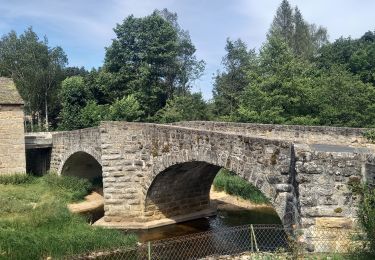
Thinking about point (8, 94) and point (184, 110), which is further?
point (184, 110)

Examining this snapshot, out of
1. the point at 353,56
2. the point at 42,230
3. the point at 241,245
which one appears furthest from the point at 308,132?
the point at 353,56

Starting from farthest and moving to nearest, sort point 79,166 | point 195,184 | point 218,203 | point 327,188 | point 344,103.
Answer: point 79,166
point 344,103
point 218,203
point 195,184
point 327,188

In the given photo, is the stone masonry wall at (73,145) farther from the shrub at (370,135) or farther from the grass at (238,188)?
the shrub at (370,135)

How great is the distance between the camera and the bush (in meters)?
27.0

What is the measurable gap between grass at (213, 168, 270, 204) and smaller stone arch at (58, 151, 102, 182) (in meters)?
8.90

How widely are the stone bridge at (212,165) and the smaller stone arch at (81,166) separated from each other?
14 centimetres

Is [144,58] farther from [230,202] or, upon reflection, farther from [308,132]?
[308,132]

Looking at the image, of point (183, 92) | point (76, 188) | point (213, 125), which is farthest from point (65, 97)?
point (213, 125)

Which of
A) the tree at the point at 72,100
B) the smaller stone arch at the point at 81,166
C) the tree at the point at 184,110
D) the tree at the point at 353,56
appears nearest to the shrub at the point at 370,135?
the smaller stone arch at the point at 81,166

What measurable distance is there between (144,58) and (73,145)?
1867 centimetres

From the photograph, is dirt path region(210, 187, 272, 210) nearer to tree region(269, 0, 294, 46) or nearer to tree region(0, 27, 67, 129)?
tree region(0, 27, 67, 129)

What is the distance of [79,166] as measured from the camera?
105ft

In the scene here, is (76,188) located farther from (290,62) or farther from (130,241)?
A: (290,62)

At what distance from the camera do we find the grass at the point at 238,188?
2467 centimetres
